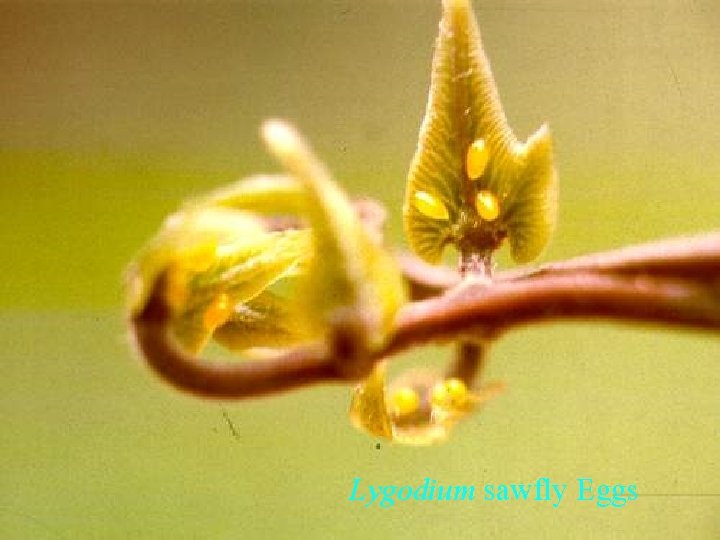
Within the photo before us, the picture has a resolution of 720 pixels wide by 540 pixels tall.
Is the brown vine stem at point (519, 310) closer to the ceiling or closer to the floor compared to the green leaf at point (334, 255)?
closer to the floor

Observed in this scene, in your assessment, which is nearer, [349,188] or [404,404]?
[404,404]

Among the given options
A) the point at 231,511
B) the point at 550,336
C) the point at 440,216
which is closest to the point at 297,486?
the point at 231,511

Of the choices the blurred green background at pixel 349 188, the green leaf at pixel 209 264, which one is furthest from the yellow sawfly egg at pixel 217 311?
the blurred green background at pixel 349 188

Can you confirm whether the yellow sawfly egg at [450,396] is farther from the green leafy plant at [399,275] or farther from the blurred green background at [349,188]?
the blurred green background at [349,188]

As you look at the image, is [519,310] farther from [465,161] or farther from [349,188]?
[349,188]

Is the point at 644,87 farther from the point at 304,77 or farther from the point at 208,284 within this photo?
the point at 208,284

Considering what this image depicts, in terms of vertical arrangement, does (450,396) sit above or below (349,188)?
below

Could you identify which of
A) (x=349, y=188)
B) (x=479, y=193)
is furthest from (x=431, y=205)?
(x=349, y=188)
